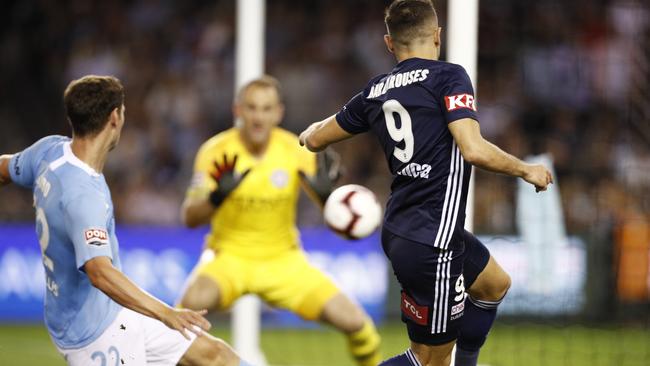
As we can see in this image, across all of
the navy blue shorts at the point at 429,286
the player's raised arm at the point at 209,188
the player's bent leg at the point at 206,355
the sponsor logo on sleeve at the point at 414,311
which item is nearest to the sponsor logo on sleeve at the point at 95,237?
the player's bent leg at the point at 206,355

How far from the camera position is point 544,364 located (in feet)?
31.7

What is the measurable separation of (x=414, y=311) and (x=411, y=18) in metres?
1.40

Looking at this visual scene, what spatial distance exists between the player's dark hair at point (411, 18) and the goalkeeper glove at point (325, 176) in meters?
2.33

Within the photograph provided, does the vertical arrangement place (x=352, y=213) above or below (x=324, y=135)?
below

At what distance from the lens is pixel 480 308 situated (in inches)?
232

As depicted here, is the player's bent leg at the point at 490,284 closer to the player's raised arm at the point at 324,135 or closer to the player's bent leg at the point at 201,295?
the player's raised arm at the point at 324,135

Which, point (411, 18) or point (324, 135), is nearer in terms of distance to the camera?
point (411, 18)

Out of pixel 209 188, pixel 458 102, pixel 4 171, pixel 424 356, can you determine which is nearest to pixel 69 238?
pixel 4 171

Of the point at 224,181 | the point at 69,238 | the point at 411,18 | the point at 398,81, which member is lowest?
the point at 69,238

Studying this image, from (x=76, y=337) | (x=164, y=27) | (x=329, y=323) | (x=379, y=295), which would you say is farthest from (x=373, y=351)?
(x=164, y=27)

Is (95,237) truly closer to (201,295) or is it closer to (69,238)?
(69,238)

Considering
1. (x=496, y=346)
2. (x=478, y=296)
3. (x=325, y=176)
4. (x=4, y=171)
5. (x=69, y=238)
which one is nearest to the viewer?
(x=69, y=238)

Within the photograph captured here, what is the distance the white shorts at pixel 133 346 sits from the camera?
5.27m

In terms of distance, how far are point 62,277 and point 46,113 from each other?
9426 mm
